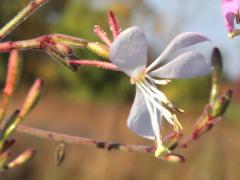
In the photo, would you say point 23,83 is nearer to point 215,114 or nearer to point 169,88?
point 169,88

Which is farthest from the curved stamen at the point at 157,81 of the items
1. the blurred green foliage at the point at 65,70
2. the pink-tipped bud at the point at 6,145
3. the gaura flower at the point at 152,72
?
the blurred green foliage at the point at 65,70

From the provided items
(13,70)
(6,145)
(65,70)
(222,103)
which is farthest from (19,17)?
(65,70)

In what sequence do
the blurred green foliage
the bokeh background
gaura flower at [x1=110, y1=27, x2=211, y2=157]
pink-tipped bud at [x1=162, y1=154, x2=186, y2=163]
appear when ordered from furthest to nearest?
the blurred green foliage, the bokeh background, pink-tipped bud at [x1=162, y1=154, x2=186, y2=163], gaura flower at [x1=110, y1=27, x2=211, y2=157]

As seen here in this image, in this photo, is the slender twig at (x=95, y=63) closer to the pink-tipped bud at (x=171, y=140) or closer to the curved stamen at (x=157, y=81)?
the curved stamen at (x=157, y=81)

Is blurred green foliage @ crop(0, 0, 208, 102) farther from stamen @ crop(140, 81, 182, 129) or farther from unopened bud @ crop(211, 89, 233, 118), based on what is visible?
stamen @ crop(140, 81, 182, 129)

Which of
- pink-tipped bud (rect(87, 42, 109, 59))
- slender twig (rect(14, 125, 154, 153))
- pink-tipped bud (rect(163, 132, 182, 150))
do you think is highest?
pink-tipped bud (rect(87, 42, 109, 59))

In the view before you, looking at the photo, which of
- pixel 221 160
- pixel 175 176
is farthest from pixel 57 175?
pixel 221 160

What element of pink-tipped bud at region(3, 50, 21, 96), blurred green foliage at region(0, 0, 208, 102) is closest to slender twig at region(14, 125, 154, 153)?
pink-tipped bud at region(3, 50, 21, 96)
